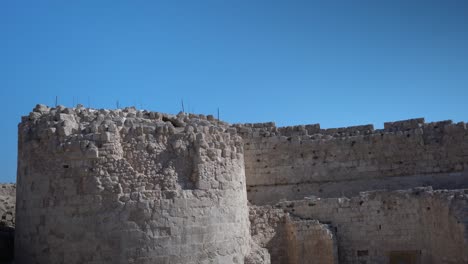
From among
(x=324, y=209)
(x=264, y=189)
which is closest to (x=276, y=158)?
(x=264, y=189)

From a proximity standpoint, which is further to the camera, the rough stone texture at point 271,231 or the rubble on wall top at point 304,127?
the rough stone texture at point 271,231

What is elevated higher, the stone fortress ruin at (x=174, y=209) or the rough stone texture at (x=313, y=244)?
the stone fortress ruin at (x=174, y=209)

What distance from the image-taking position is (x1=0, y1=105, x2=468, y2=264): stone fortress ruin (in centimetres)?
862

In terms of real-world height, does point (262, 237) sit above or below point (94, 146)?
below

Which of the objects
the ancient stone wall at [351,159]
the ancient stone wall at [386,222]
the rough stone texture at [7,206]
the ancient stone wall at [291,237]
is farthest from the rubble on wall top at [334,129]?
the rough stone texture at [7,206]

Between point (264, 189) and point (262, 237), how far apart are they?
3.54 m

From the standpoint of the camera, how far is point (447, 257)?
1218 centimetres

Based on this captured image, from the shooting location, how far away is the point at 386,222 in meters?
13.5

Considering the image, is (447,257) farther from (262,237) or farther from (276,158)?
(276,158)

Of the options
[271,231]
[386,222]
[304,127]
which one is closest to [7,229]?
[271,231]

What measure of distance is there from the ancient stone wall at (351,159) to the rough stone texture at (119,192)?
6.99 meters

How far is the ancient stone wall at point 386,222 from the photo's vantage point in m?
12.8

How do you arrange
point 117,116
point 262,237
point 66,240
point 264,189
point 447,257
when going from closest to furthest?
point 66,240
point 117,116
point 447,257
point 262,237
point 264,189

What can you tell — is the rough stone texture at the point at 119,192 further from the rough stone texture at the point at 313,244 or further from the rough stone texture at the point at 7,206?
the rough stone texture at the point at 313,244
